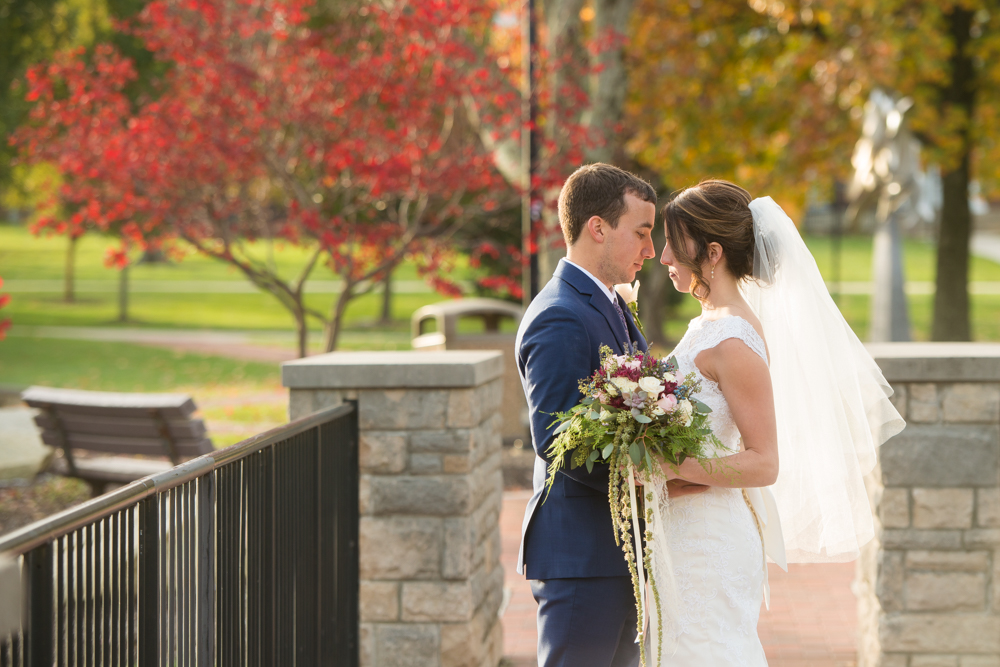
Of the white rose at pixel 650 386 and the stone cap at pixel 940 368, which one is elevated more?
the white rose at pixel 650 386

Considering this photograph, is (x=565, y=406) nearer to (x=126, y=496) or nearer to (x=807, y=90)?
(x=126, y=496)

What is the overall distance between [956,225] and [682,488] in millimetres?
13909

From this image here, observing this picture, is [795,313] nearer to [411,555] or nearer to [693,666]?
[693,666]

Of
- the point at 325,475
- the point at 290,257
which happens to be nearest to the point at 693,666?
the point at 325,475

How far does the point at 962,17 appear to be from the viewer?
49.5 ft

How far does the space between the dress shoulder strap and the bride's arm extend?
0.08 feet

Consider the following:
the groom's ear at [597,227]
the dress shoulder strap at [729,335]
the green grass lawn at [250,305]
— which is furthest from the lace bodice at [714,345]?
the green grass lawn at [250,305]

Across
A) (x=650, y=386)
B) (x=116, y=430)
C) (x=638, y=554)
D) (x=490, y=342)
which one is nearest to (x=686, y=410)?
(x=650, y=386)

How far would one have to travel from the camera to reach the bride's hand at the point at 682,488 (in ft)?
10.0

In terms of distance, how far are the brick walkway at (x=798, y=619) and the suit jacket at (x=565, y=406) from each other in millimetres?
2224

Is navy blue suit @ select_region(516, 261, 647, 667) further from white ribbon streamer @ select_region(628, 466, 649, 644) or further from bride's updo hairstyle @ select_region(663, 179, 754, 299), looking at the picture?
bride's updo hairstyle @ select_region(663, 179, 754, 299)

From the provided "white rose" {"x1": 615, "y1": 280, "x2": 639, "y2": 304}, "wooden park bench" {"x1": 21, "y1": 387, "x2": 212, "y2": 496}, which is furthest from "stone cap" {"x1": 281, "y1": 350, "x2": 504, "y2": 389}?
"wooden park bench" {"x1": 21, "y1": 387, "x2": 212, "y2": 496}

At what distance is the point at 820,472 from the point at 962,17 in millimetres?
14342

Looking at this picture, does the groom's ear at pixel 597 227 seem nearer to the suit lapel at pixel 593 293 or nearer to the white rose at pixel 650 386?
the suit lapel at pixel 593 293
